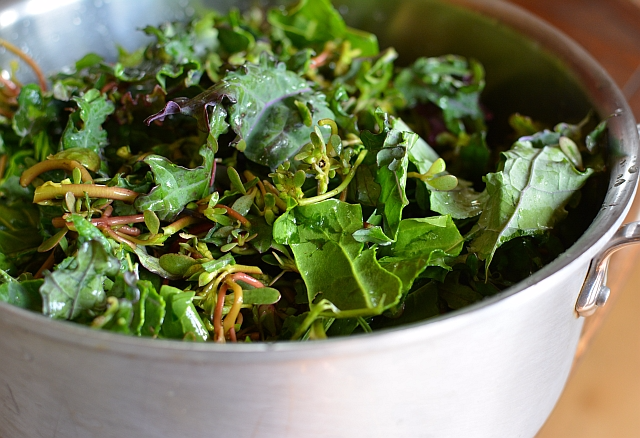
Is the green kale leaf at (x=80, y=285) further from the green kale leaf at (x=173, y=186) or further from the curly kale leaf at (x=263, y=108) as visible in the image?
the curly kale leaf at (x=263, y=108)

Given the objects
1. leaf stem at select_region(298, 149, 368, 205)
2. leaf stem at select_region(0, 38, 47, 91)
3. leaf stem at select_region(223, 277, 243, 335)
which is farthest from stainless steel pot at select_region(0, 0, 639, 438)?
leaf stem at select_region(0, 38, 47, 91)

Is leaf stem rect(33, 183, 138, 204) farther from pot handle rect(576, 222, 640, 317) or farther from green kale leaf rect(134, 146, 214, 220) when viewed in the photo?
pot handle rect(576, 222, 640, 317)

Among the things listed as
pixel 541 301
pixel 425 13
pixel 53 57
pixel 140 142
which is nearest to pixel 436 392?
pixel 541 301

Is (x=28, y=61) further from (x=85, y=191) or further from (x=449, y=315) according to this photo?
(x=449, y=315)

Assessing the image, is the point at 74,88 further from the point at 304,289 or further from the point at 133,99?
the point at 304,289

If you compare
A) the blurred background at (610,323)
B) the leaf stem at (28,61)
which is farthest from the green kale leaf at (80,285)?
the blurred background at (610,323)
